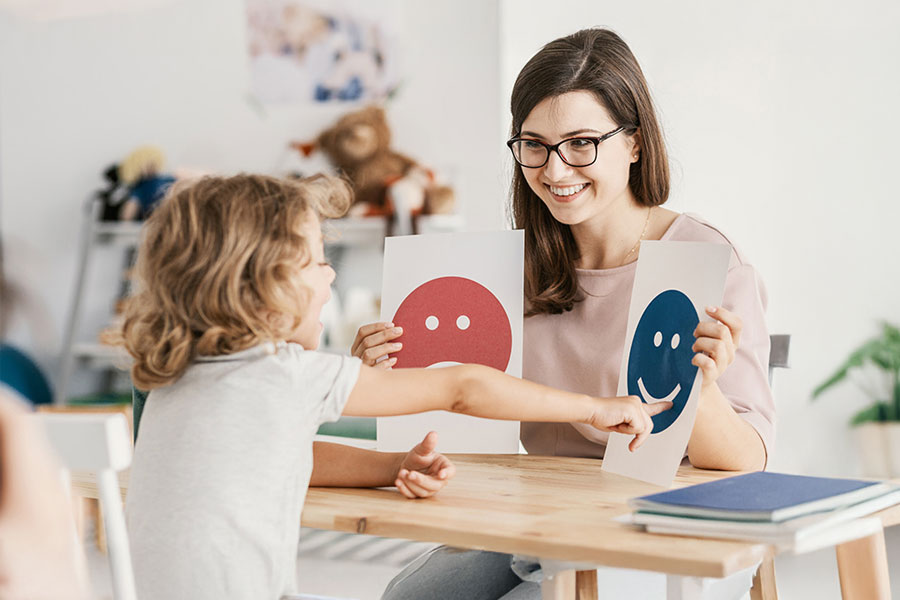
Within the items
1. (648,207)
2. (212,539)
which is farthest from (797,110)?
(212,539)

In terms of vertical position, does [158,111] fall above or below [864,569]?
above

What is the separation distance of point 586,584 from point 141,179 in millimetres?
3111

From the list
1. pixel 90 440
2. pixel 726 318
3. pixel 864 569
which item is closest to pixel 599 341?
pixel 726 318

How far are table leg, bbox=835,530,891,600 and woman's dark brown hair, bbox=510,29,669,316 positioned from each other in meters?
0.54

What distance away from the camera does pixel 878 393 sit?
2.79 m

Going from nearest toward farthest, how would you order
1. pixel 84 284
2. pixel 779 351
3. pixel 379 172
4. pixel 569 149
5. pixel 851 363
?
pixel 569 149 < pixel 779 351 < pixel 851 363 < pixel 379 172 < pixel 84 284

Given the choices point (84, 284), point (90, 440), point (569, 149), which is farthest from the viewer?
point (84, 284)

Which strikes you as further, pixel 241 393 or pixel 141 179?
pixel 141 179

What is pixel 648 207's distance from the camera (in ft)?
4.82

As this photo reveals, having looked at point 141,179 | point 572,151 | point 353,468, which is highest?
point 141,179

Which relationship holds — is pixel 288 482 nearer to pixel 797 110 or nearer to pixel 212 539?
pixel 212 539

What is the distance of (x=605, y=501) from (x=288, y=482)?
32 centimetres

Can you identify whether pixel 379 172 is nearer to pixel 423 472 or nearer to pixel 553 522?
pixel 423 472

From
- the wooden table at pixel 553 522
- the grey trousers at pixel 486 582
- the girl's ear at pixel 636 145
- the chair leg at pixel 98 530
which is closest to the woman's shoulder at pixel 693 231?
the girl's ear at pixel 636 145
